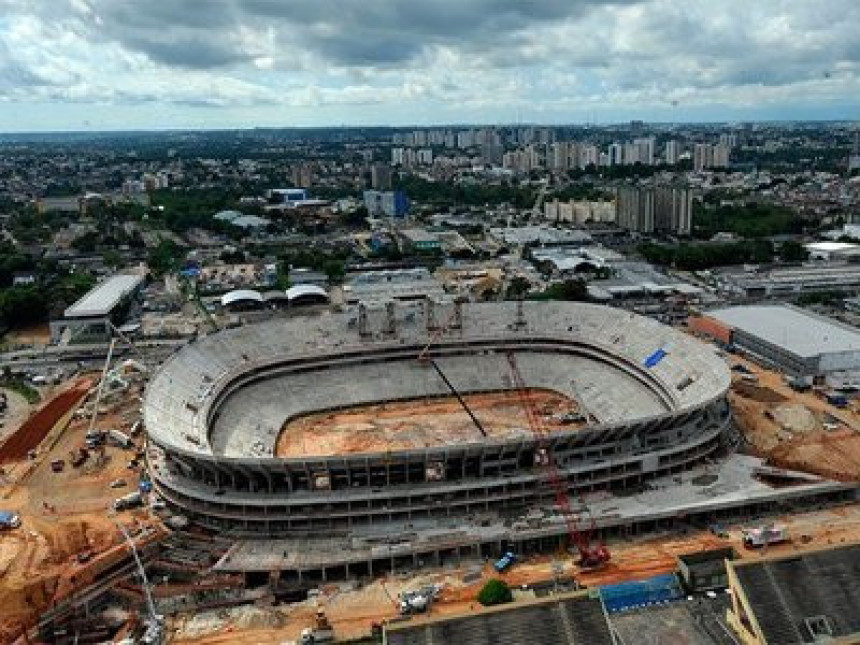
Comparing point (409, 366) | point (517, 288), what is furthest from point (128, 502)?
point (517, 288)

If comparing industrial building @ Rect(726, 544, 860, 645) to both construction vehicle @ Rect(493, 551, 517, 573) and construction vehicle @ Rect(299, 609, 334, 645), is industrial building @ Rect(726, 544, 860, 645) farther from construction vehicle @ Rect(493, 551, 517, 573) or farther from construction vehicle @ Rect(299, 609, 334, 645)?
construction vehicle @ Rect(299, 609, 334, 645)

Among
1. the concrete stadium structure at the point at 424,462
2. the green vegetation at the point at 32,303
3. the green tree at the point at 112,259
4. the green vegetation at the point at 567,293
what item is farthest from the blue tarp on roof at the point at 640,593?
the green tree at the point at 112,259

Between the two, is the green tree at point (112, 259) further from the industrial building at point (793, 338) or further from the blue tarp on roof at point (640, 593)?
the blue tarp on roof at point (640, 593)

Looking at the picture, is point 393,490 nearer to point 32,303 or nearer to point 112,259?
point 32,303

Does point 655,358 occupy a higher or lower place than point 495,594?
higher

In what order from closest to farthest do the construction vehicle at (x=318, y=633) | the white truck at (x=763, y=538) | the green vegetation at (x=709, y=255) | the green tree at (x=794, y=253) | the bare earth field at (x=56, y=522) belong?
the construction vehicle at (x=318, y=633) → the bare earth field at (x=56, y=522) → the white truck at (x=763, y=538) → the green vegetation at (x=709, y=255) → the green tree at (x=794, y=253)
